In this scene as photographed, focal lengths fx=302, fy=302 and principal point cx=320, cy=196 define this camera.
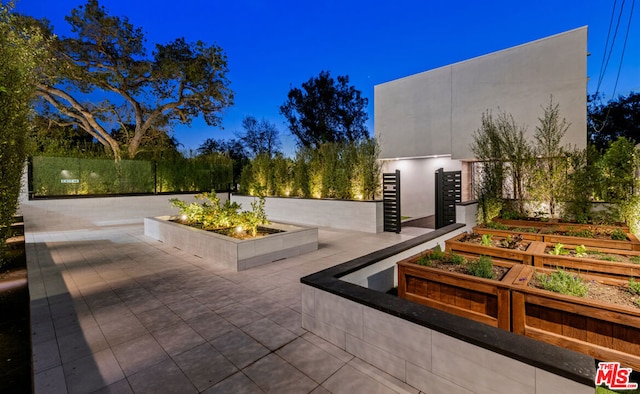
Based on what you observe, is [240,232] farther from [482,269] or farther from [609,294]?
[609,294]

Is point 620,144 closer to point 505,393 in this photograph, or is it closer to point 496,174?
point 496,174

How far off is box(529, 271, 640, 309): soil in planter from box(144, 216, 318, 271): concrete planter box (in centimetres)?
358

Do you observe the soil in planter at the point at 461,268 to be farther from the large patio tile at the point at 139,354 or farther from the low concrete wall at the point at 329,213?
the low concrete wall at the point at 329,213

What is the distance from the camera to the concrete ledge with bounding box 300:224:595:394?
147 cm

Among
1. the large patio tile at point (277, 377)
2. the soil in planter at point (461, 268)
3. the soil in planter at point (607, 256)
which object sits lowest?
the large patio tile at point (277, 377)

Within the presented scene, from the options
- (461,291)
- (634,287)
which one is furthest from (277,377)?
(634,287)

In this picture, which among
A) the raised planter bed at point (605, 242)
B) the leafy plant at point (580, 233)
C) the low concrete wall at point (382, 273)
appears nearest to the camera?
the low concrete wall at point (382, 273)

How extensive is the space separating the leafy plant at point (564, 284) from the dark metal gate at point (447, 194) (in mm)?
5129

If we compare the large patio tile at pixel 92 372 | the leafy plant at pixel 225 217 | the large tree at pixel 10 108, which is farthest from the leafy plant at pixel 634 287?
the large tree at pixel 10 108

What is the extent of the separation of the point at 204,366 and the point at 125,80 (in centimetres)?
1321

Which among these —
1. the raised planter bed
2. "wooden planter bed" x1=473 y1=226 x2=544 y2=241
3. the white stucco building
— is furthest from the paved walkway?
the white stucco building

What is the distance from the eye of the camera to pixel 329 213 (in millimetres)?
8656

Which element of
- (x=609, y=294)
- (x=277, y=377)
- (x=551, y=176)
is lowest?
(x=277, y=377)

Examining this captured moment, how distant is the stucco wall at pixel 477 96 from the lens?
8.04 metres
